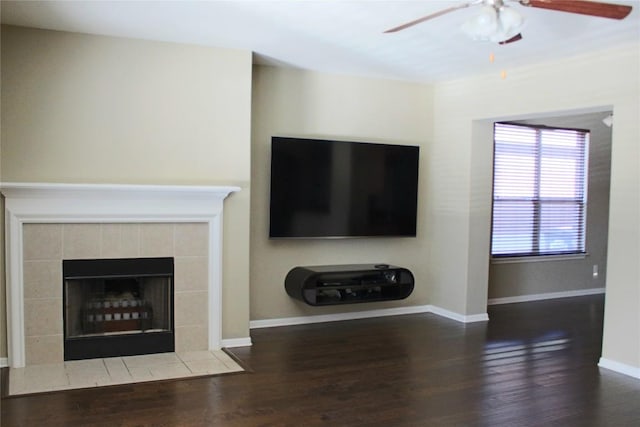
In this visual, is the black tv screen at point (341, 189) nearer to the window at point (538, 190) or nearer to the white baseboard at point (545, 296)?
the window at point (538, 190)

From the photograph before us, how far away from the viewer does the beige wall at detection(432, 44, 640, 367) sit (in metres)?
4.32

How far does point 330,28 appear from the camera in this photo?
405 centimetres

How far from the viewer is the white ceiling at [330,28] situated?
3.62 m

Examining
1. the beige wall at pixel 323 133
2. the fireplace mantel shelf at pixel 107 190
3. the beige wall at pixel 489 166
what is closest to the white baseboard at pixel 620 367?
the beige wall at pixel 489 166

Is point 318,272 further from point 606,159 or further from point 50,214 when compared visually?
point 606,159

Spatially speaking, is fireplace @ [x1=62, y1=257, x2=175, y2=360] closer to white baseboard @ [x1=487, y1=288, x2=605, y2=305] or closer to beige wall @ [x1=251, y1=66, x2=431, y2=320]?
beige wall @ [x1=251, y1=66, x2=431, y2=320]

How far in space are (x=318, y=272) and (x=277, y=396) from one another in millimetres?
1723

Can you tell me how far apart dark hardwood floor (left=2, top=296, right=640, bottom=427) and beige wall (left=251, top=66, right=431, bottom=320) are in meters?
0.46

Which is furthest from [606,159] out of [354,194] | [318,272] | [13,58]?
[13,58]

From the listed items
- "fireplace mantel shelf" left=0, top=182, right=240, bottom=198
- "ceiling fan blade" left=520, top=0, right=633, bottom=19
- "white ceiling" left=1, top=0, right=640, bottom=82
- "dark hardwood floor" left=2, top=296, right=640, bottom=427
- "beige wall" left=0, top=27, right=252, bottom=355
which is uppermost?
"white ceiling" left=1, top=0, right=640, bottom=82

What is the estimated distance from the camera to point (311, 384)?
3.94 metres

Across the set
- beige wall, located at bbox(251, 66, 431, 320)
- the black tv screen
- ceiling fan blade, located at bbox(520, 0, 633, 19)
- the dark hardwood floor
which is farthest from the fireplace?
ceiling fan blade, located at bbox(520, 0, 633, 19)

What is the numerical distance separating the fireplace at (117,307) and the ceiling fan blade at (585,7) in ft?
10.1

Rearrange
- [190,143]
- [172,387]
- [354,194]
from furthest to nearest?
[354,194], [190,143], [172,387]
